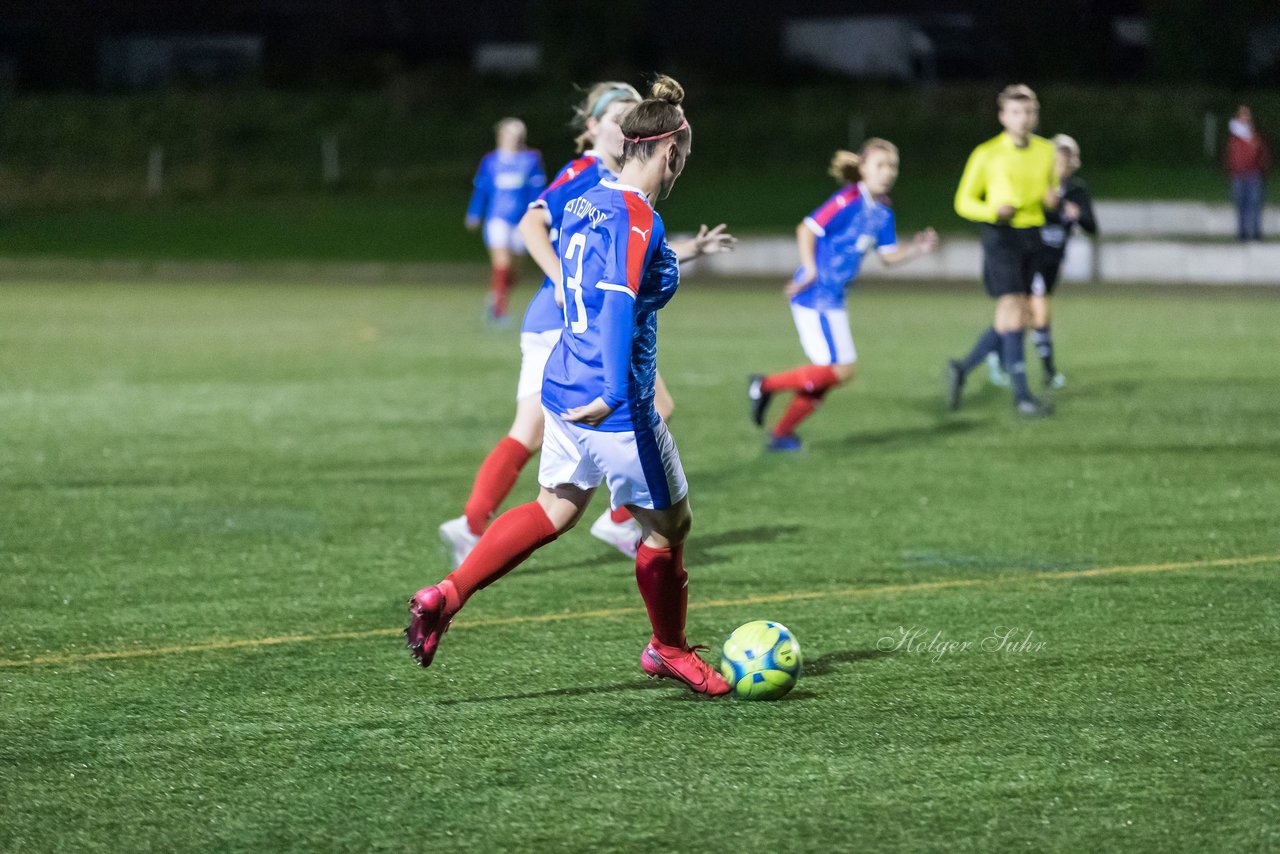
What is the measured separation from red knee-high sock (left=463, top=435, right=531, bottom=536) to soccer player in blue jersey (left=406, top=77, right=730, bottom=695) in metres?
1.90

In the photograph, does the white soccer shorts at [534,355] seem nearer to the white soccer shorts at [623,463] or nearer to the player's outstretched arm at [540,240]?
the player's outstretched arm at [540,240]

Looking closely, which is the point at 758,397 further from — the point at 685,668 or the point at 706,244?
the point at 685,668

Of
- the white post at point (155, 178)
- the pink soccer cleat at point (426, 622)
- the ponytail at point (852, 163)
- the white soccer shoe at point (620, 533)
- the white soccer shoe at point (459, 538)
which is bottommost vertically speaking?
the white post at point (155, 178)

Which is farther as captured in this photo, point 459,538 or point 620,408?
point 459,538

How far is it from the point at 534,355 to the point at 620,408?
228 centimetres

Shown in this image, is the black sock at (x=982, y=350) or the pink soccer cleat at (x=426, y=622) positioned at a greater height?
the pink soccer cleat at (x=426, y=622)

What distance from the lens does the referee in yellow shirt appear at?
471 inches

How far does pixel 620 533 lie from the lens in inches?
310

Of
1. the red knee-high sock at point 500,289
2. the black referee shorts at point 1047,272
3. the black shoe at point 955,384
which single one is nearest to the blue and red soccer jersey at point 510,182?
the red knee-high sock at point 500,289

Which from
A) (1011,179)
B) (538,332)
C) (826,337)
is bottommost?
(826,337)

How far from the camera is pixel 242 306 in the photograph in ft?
74.2

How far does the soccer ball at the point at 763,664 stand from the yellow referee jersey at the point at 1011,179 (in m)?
7.06

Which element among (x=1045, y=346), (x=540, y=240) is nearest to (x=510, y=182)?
(x=1045, y=346)

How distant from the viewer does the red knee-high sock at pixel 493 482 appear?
7480 millimetres
